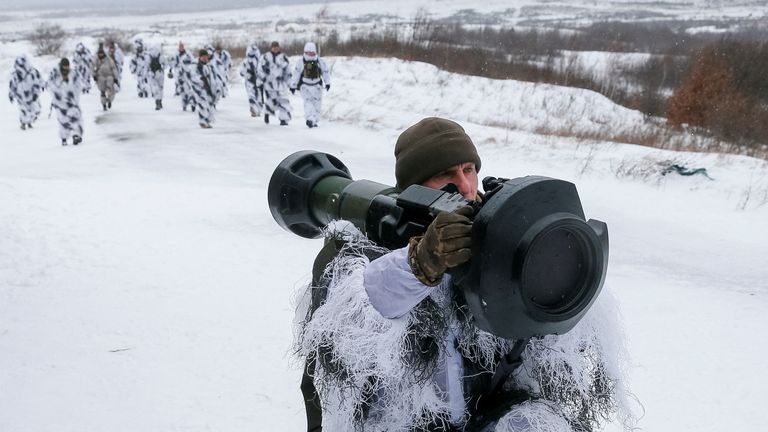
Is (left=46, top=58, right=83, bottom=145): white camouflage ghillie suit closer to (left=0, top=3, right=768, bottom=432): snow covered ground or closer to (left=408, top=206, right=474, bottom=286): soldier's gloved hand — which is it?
(left=0, top=3, right=768, bottom=432): snow covered ground

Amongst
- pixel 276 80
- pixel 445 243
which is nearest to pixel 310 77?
pixel 276 80

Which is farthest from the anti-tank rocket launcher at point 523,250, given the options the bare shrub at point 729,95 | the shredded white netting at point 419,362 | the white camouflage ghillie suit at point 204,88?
the bare shrub at point 729,95

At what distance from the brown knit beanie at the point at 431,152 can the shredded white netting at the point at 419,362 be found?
190 mm

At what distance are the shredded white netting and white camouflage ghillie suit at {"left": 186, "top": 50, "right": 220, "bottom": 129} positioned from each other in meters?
10.3

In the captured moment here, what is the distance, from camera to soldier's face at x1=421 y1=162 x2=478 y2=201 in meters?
1.38

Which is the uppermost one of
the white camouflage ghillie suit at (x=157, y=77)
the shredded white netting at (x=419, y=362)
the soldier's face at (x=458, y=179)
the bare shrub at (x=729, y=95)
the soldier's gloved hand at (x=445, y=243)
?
the soldier's gloved hand at (x=445, y=243)

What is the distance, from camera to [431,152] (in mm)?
1370

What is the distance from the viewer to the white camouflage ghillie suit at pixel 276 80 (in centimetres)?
1136

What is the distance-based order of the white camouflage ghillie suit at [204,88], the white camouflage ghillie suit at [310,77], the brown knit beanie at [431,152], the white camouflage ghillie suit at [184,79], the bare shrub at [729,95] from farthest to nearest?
the bare shrub at [729,95], the white camouflage ghillie suit at [184,79], the white camouflage ghillie suit at [204,88], the white camouflage ghillie suit at [310,77], the brown knit beanie at [431,152]

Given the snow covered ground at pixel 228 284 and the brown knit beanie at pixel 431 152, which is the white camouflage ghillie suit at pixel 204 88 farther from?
the brown knit beanie at pixel 431 152

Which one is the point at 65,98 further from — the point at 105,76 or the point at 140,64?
the point at 140,64

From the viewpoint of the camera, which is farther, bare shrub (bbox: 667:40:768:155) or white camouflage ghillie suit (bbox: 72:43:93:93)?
bare shrub (bbox: 667:40:768:155)

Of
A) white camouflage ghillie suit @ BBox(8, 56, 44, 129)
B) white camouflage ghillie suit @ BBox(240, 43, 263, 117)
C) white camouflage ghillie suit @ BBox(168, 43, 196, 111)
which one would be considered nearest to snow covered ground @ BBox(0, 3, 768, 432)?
white camouflage ghillie suit @ BBox(8, 56, 44, 129)

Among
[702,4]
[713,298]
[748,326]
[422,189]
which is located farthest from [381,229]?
[702,4]
